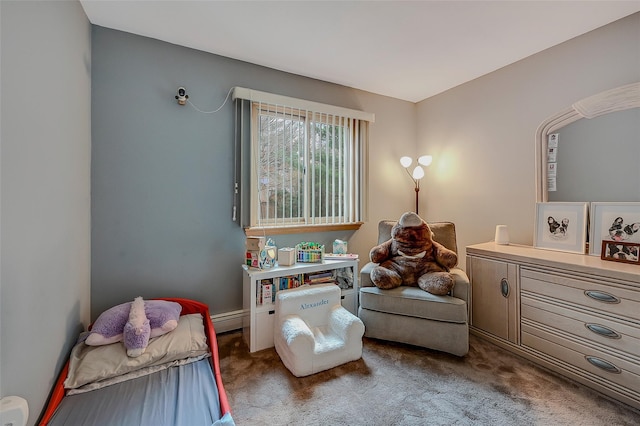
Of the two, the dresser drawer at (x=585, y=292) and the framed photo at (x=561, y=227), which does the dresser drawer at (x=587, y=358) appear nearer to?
the dresser drawer at (x=585, y=292)

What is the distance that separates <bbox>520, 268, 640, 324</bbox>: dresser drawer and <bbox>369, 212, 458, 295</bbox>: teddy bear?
20.5 inches

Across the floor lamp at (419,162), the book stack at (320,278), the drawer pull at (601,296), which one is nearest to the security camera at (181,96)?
the book stack at (320,278)

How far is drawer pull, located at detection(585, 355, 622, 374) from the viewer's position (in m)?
1.51

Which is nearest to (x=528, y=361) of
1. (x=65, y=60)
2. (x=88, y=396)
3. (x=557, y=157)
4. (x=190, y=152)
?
(x=557, y=157)

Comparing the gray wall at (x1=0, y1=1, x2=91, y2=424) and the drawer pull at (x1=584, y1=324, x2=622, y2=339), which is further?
the drawer pull at (x1=584, y1=324, x2=622, y2=339)

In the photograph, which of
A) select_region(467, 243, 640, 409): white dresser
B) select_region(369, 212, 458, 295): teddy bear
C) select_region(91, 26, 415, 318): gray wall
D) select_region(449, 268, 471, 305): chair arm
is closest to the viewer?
select_region(467, 243, 640, 409): white dresser

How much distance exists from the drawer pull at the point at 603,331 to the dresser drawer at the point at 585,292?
4.0 inches

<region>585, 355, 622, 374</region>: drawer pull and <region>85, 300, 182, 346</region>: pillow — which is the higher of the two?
<region>85, 300, 182, 346</region>: pillow

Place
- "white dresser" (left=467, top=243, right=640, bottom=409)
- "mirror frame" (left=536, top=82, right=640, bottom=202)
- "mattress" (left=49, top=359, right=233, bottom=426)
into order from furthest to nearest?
"mirror frame" (left=536, top=82, right=640, bottom=202), "white dresser" (left=467, top=243, right=640, bottom=409), "mattress" (left=49, top=359, right=233, bottom=426)

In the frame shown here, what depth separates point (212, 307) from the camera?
229 centimetres

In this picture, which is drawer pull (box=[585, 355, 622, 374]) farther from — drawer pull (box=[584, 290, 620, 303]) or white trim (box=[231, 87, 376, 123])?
white trim (box=[231, 87, 376, 123])

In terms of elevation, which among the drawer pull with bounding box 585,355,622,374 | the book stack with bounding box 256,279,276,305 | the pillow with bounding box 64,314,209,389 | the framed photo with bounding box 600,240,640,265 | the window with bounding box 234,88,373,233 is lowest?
→ the drawer pull with bounding box 585,355,622,374

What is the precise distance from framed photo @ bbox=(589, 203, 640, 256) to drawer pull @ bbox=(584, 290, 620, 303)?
1.32ft

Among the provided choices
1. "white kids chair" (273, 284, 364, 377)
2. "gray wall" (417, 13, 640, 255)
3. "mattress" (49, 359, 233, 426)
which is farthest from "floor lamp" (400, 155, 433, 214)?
"mattress" (49, 359, 233, 426)
